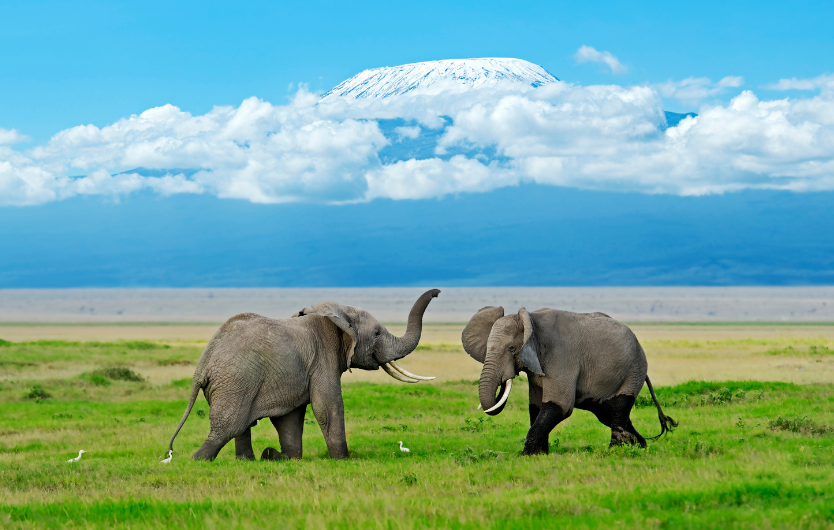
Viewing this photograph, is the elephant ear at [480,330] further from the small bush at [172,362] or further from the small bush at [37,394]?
the small bush at [172,362]

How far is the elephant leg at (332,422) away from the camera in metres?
14.9

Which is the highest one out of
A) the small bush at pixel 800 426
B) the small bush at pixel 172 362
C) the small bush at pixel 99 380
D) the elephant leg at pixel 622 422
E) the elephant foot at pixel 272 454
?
the elephant leg at pixel 622 422

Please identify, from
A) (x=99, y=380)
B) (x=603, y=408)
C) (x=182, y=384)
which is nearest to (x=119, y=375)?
(x=99, y=380)

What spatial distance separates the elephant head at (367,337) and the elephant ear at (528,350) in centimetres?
195

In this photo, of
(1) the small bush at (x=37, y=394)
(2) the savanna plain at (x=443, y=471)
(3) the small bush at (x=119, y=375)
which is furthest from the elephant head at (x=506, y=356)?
(3) the small bush at (x=119, y=375)

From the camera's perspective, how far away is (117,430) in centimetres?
2148

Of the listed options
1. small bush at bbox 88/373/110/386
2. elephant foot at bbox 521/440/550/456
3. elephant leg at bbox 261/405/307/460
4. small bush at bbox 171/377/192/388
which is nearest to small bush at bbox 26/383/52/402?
small bush at bbox 88/373/110/386

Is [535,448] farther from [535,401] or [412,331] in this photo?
[412,331]

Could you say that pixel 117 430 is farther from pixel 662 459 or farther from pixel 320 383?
pixel 662 459

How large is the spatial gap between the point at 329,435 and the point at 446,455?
2.19 meters

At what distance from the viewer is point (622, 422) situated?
49.9 ft

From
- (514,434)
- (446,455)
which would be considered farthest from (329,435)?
(514,434)

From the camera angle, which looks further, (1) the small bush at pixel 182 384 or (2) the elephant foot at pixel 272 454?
(1) the small bush at pixel 182 384

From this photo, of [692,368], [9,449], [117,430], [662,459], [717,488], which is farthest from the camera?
[692,368]
